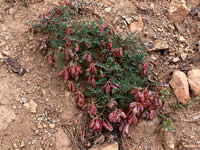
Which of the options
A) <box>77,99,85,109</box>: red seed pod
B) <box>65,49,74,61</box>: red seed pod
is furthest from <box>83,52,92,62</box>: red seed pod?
<box>77,99,85,109</box>: red seed pod

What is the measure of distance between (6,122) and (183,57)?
3208mm

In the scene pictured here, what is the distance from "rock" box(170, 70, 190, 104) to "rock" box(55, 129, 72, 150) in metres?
1.94

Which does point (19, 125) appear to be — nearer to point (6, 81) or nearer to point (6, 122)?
point (6, 122)

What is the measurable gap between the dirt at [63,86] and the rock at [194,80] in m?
0.18

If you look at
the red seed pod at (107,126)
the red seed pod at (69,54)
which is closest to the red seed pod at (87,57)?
the red seed pod at (69,54)

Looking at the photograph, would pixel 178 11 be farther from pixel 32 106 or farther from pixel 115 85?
pixel 32 106

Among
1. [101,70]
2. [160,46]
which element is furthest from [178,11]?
[101,70]

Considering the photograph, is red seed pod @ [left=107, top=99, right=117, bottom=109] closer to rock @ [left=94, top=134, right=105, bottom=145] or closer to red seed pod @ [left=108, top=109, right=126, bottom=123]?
red seed pod @ [left=108, top=109, right=126, bottom=123]

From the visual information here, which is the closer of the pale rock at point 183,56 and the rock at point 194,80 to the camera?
the rock at point 194,80

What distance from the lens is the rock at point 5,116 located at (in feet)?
10.8

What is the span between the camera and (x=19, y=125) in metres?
3.37

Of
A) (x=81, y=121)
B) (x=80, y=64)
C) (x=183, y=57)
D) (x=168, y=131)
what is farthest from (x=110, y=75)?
(x=183, y=57)

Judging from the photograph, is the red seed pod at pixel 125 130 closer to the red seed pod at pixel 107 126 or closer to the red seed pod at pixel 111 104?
the red seed pod at pixel 107 126

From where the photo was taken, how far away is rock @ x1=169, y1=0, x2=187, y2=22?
14.8 ft
